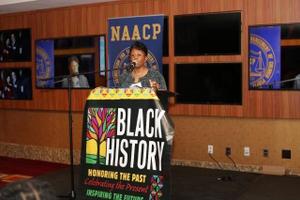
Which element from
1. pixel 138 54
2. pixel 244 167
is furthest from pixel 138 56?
pixel 244 167

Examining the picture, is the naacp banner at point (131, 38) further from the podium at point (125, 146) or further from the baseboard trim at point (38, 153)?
the podium at point (125, 146)

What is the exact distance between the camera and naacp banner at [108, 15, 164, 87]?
17.7 ft

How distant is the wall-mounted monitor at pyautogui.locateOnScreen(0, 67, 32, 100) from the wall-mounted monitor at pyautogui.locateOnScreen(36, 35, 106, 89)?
0.73 feet

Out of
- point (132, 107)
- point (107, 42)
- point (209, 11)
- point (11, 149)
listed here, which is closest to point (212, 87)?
point (209, 11)

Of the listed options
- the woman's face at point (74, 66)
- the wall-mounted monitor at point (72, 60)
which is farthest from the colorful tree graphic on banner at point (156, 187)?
the woman's face at point (74, 66)

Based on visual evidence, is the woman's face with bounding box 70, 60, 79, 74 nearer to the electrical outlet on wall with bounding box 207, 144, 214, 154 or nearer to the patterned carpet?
the patterned carpet

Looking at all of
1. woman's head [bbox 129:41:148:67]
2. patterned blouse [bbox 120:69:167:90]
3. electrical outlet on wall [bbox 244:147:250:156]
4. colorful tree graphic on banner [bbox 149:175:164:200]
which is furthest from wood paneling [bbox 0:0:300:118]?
colorful tree graphic on banner [bbox 149:175:164:200]

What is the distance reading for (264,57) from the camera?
5.00 m

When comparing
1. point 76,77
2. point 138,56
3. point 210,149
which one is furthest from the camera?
point 76,77

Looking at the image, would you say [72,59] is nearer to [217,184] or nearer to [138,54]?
[138,54]

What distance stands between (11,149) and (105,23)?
2.80 meters

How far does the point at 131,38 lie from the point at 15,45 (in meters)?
2.29

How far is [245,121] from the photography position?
5246mm

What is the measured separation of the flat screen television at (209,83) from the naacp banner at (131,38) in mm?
388
